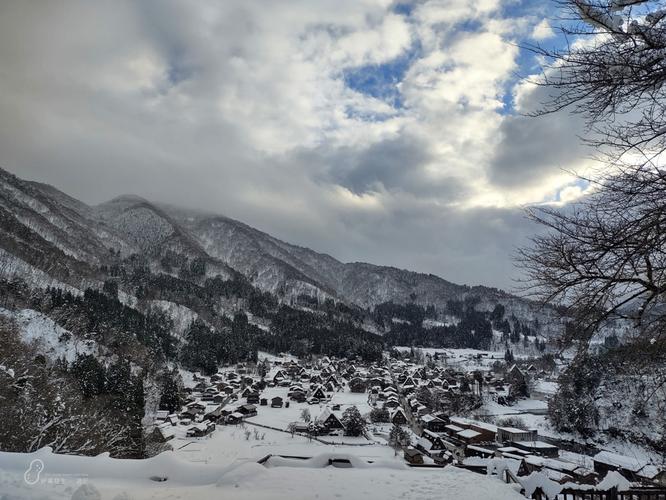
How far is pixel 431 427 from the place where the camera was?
123 feet

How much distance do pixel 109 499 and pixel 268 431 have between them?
107 ft

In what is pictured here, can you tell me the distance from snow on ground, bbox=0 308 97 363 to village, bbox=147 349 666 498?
720 inches

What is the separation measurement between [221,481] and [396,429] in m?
26.8

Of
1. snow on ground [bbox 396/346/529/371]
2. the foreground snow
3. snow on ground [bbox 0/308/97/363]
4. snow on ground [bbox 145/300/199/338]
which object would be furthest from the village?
snow on ground [bbox 145/300/199/338]

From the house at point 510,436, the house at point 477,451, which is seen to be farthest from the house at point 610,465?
the house at point 477,451

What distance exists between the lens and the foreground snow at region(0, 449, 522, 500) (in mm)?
6523

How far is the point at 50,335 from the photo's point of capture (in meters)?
55.5

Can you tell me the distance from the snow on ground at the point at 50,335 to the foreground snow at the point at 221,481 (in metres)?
54.4

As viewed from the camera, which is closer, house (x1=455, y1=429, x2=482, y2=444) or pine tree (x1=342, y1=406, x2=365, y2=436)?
house (x1=455, y1=429, x2=482, y2=444)

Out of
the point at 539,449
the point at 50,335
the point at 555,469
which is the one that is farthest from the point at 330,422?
the point at 50,335

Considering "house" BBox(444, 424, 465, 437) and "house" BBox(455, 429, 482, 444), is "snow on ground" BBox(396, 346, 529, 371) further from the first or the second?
"house" BBox(455, 429, 482, 444)

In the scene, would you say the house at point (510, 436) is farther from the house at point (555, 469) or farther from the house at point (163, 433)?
the house at point (163, 433)

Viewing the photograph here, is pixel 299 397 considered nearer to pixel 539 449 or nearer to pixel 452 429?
pixel 452 429

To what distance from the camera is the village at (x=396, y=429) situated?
17922 mm
